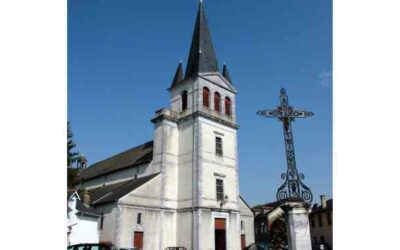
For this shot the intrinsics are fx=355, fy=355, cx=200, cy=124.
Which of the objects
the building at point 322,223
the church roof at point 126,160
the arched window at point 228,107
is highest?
the arched window at point 228,107

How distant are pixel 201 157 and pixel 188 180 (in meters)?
1.67

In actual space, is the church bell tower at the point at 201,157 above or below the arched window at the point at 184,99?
below

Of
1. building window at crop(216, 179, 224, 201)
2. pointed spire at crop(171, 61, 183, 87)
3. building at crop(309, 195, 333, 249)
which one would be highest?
pointed spire at crop(171, 61, 183, 87)

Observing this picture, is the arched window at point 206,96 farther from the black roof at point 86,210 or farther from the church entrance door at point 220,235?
the black roof at point 86,210

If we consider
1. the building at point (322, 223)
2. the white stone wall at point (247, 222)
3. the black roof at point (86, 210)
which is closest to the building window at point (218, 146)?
the white stone wall at point (247, 222)

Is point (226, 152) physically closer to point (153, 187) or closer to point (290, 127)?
point (153, 187)

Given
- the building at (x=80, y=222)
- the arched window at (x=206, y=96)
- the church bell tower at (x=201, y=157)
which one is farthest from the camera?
the arched window at (x=206, y=96)

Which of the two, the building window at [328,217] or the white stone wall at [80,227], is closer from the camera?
the white stone wall at [80,227]

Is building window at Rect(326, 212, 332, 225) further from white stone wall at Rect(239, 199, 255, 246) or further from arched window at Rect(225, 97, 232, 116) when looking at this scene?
arched window at Rect(225, 97, 232, 116)

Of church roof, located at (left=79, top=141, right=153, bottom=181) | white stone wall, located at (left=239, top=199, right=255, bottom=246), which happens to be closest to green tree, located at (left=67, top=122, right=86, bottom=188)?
church roof, located at (left=79, top=141, right=153, bottom=181)

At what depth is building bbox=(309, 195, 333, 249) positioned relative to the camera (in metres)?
32.2

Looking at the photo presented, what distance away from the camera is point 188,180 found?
2209cm

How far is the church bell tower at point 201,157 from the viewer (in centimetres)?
2138
